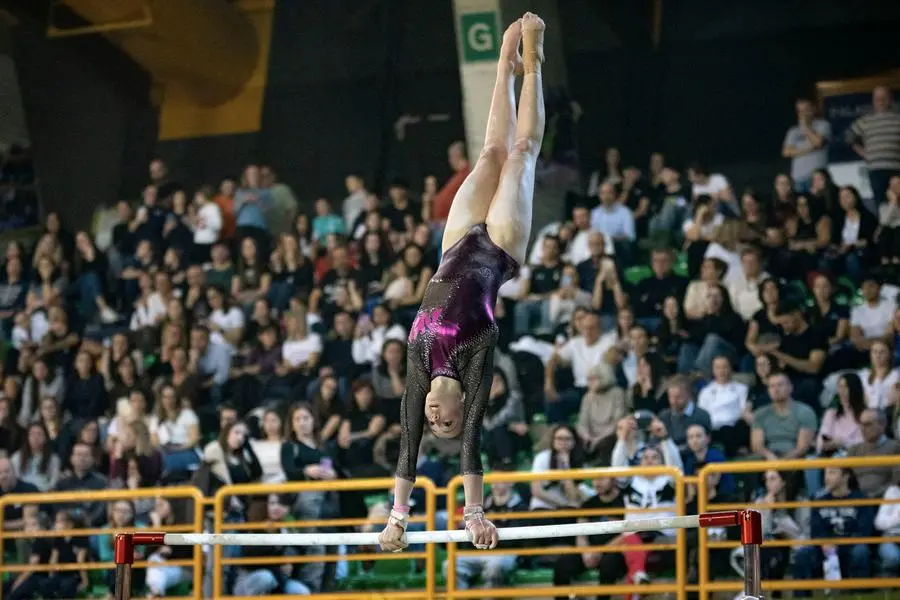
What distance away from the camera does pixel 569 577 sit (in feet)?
27.9

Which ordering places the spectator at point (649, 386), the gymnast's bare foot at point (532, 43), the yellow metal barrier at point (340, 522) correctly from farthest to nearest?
the spectator at point (649, 386), the yellow metal barrier at point (340, 522), the gymnast's bare foot at point (532, 43)

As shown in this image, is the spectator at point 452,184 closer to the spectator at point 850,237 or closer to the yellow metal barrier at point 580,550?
the spectator at point 850,237

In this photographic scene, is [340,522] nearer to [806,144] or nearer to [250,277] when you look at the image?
[250,277]

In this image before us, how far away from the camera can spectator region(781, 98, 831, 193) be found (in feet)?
36.7

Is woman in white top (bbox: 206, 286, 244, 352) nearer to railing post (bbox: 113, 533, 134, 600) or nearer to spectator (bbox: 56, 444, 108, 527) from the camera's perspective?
spectator (bbox: 56, 444, 108, 527)

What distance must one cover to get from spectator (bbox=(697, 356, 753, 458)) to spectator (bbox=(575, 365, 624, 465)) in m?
0.65

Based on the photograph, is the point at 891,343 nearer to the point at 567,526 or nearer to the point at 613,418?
the point at 613,418

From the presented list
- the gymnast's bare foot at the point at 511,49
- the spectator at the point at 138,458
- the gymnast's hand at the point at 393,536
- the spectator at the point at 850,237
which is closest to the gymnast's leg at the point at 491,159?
the gymnast's bare foot at the point at 511,49

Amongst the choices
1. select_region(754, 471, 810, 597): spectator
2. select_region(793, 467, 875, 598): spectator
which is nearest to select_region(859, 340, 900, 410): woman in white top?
select_region(793, 467, 875, 598): spectator

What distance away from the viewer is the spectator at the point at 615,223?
36.6 ft

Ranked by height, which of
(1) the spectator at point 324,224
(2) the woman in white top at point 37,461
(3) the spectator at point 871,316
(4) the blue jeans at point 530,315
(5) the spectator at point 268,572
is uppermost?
(1) the spectator at point 324,224

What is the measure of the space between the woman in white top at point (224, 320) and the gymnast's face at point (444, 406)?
21.1 feet

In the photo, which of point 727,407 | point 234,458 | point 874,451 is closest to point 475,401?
point 874,451

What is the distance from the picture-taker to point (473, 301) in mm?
5766
